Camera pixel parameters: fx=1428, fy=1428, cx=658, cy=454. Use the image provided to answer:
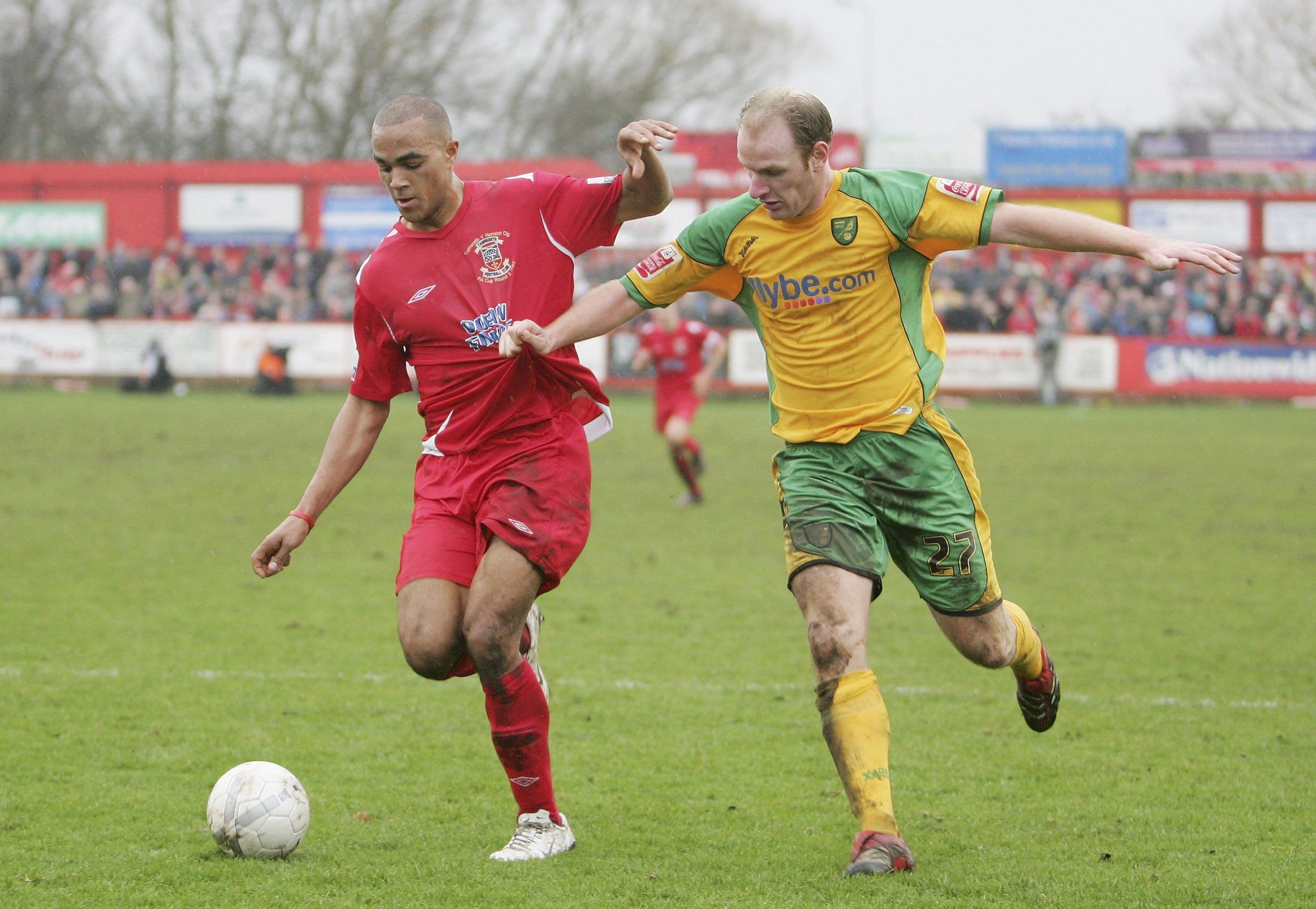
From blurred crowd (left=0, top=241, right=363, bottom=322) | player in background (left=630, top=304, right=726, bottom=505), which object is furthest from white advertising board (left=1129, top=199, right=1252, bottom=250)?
player in background (left=630, top=304, right=726, bottom=505)

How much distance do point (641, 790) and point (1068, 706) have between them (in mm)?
2267

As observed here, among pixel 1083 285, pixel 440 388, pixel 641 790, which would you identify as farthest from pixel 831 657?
pixel 1083 285

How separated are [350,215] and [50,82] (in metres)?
14.6

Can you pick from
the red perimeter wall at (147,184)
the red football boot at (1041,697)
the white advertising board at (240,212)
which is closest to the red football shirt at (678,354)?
the red football boot at (1041,697)

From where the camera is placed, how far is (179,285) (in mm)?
28516

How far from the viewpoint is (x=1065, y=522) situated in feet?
40.8

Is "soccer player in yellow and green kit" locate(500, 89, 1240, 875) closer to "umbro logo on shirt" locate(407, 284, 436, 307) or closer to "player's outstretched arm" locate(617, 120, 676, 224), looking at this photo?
"player's outstretched arm" locate(617, 120, 676, 224)

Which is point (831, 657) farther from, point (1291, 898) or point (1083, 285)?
point (1083, 285)

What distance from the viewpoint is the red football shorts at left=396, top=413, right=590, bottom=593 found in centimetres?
437

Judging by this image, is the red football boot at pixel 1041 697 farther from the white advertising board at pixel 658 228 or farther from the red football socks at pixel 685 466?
the white advertising board at pixel 658 228

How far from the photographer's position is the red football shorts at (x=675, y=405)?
14.0 meters

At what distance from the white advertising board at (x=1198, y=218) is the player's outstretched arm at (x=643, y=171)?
1205 inches

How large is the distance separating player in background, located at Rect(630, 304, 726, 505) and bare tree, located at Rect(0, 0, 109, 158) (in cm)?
3277

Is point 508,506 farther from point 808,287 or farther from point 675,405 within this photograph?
point 675,405
